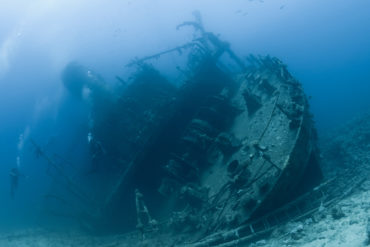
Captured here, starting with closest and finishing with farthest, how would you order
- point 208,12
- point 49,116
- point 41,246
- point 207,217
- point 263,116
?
point 207,217 < point 263,116 < point 41,246 < point 49,116 < point 208,12

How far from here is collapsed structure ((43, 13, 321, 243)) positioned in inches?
273

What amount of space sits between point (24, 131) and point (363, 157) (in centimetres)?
6302

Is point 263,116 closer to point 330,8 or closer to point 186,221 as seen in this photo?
point 186,221

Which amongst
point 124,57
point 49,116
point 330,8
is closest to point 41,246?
point 49,116

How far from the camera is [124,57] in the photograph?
9350 cm

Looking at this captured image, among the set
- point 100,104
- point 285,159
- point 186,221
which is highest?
point 100,104

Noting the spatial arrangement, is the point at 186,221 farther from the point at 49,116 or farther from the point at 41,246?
the point at 49,116

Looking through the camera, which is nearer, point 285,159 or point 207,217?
point 285,159

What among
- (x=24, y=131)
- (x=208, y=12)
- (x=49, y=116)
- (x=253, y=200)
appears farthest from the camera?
(x=208, y=12)

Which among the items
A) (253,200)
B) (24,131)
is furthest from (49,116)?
(253,200)

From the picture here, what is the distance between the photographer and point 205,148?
994 centimetres

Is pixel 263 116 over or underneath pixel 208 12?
underneath

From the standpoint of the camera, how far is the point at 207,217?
24.2 feet

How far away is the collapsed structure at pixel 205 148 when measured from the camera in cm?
693
